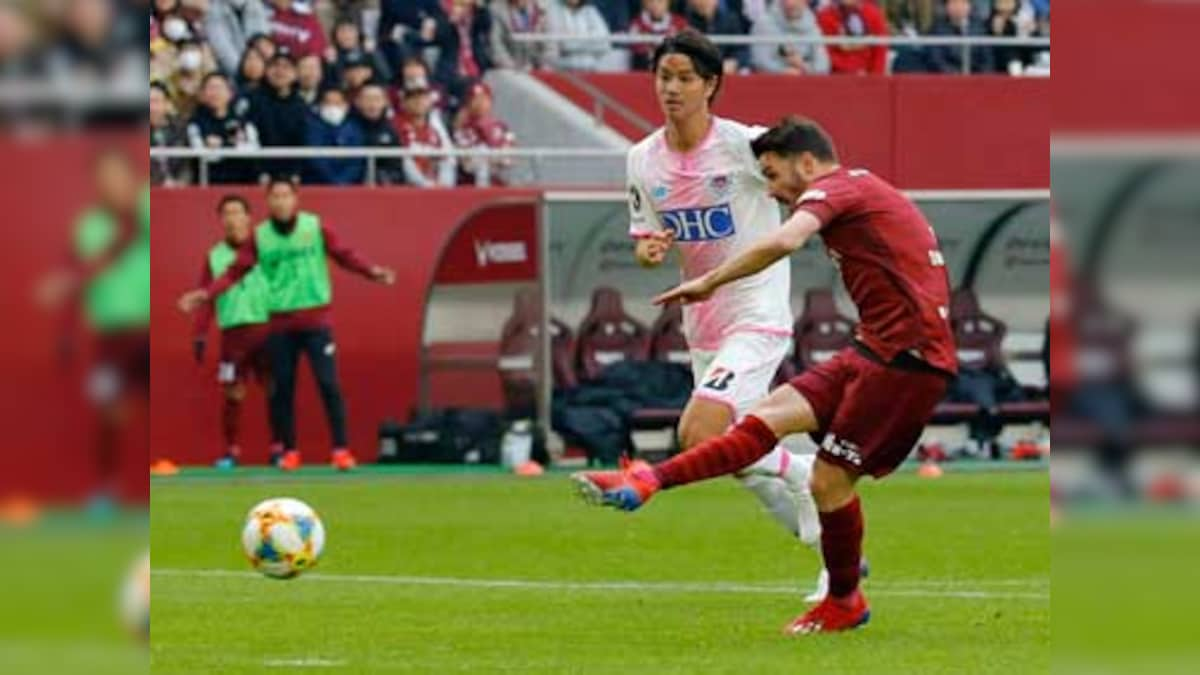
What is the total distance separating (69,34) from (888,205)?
7552mm

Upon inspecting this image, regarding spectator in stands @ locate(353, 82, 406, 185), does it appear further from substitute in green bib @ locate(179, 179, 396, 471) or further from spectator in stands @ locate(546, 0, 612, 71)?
spectator in stands @ locate(546, 0, 612, 71)

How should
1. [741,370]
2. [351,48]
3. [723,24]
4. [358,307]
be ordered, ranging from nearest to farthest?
[741,370] < [358,307] < [351,48] < [723,24]

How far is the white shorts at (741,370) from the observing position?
1167 cm

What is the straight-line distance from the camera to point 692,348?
12.5 metres

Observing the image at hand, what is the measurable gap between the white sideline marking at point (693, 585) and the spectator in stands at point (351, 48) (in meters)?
15.2

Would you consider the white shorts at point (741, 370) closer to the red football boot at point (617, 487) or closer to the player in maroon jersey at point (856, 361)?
the player in maroon jersey at point (856, 361)

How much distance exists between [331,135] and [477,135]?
184 cm

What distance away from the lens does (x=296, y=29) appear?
28000mm

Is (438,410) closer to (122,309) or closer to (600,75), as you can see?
(600,75)

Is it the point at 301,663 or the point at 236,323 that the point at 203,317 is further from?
the point at 301,663

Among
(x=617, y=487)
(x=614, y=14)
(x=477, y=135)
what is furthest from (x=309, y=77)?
(x=617, y=487)

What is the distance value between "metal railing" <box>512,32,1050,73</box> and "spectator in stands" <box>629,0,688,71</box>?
0.70ft

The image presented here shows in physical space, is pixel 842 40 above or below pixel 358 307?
above

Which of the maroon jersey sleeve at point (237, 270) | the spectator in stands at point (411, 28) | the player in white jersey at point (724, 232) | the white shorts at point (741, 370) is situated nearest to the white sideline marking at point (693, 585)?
the player in white jersey at point (724, 232)
